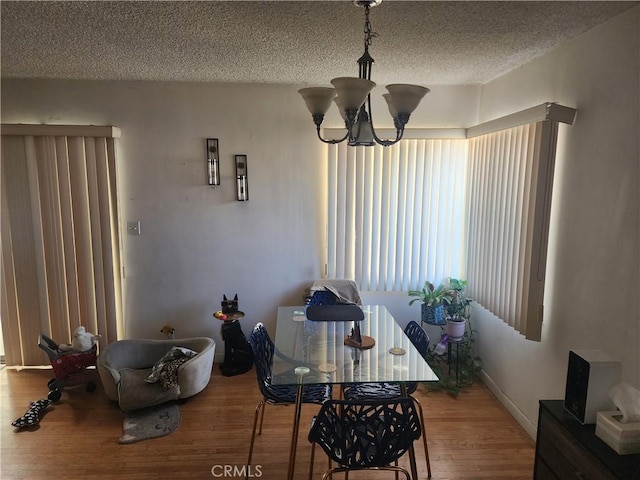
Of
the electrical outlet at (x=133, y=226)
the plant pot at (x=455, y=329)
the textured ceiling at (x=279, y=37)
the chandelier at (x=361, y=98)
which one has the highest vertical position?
the textured ceiling at (x=279, y=37)

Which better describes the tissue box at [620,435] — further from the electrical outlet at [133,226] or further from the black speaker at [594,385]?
the electrical outlet at [133,226]

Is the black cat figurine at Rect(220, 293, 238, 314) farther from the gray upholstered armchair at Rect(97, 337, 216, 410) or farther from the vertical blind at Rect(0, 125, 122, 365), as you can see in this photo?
the vertical blind at Rect(0, 125, 122, 365)

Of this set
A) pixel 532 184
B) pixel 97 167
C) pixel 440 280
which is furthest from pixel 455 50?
pixel 97 167

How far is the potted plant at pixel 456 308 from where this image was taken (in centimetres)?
334

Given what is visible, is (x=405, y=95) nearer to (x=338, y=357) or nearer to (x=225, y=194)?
(x=338, y=357)

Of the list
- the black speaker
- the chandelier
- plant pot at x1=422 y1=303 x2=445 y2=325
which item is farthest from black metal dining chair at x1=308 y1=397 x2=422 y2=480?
plant pot at x1=422 y1=303 x2=445 y2=325

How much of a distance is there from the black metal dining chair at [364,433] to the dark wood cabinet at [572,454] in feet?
1.91

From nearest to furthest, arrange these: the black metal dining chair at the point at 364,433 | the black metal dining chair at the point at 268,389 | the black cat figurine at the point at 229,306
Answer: the black metal dining chair at the point at 364,433
the black metal dining chair at the point at 268,389
the black cat figurine at the point at 229,306

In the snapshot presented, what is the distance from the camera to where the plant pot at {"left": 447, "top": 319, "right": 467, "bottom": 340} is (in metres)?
3.32

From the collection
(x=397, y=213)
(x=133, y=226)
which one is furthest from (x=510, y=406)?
(x=133, y=226)

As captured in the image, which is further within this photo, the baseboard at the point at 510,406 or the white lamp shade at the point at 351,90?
the baseboard at the point at 510,406

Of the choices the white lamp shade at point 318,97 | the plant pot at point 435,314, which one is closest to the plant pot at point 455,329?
the plant pot at point 435,314

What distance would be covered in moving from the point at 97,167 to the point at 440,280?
10.4 ft

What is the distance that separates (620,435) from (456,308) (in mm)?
1989
